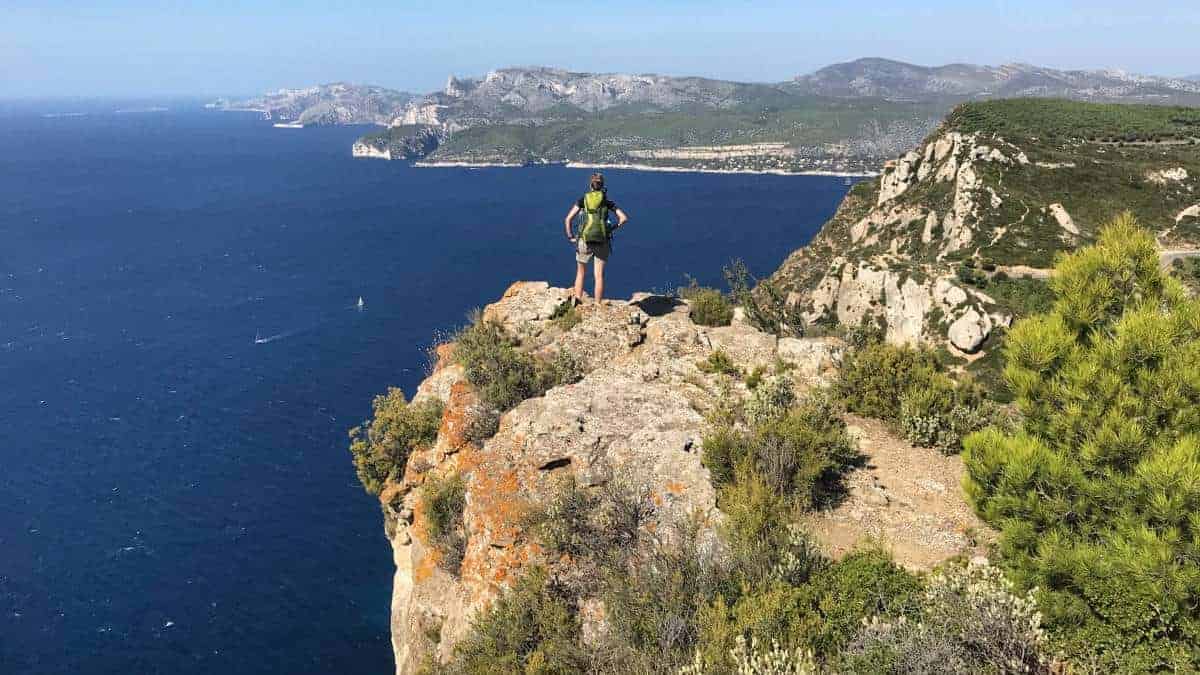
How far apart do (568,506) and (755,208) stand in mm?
173976

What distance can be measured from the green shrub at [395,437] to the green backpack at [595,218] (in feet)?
20.2

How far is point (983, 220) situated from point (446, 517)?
69.3 metres

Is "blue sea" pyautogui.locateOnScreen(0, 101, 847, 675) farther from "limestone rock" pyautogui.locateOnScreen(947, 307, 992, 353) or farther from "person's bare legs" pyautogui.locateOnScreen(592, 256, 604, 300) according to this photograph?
"limestone rock" pyautogui.locateOnScreen(947, 307, 992, 353)

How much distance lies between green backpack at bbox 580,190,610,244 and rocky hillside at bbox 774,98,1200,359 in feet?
110

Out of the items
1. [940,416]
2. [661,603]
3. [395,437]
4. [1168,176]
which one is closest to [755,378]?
[940,416]

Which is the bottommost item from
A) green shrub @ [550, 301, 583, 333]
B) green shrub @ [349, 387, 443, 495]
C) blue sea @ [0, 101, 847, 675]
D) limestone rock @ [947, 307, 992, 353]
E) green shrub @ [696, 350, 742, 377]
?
blue sea @ [0, 101, 847, 675]

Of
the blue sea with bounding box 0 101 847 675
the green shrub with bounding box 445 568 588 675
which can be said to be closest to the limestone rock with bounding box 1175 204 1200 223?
the blue sea with bounding box 0 101 847 675

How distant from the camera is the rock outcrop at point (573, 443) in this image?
1112 centimetres

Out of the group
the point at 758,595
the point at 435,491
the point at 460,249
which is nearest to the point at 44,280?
the point at 460,249

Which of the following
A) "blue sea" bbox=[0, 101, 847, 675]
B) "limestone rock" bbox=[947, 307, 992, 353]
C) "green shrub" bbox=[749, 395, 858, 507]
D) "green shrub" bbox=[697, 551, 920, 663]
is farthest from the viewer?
"limestone rock" bbox=[947, 307, 992, 353]

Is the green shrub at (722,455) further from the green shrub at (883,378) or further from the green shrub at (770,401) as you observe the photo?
the green shrub at (883,378)

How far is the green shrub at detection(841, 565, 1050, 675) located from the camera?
21.5 ft

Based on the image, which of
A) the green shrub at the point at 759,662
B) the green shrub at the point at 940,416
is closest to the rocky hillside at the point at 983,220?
the green shrub at the point at 940,416

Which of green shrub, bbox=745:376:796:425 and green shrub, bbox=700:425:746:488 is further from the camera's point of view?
green shrub, bbox=745:376:796:425
